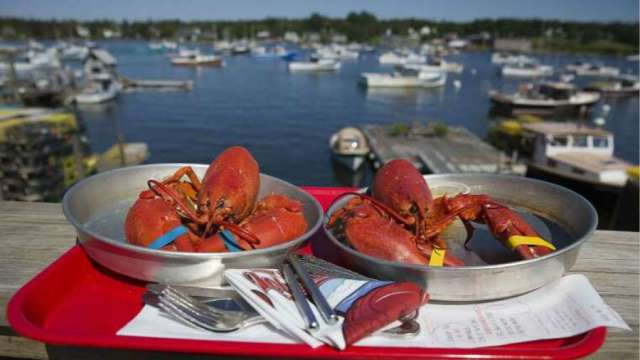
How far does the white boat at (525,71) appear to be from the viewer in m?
70.8

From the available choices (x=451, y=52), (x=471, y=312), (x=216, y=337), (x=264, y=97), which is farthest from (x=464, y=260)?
(x=451, y=52)

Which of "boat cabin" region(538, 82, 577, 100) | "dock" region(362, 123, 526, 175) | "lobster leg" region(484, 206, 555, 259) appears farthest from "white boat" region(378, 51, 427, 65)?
"lobster leg" region(484, 206, 555, 259)

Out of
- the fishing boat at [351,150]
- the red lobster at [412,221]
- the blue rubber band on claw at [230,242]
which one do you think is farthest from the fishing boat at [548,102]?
the blue rubber band on claw at [230,242]

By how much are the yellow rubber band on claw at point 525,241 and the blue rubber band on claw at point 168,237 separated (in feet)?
4.40

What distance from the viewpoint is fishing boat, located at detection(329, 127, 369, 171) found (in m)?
25.1

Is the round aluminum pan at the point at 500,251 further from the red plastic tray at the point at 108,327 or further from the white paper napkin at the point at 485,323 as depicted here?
the red plastic tray at the point at 108,327

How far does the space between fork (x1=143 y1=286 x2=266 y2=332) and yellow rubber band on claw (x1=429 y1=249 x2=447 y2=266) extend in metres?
0.69

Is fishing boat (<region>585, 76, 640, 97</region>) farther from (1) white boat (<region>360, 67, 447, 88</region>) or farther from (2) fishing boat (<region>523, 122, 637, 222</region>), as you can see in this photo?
(2) fishing boat (<region>523, 122, 637, 222</region>)

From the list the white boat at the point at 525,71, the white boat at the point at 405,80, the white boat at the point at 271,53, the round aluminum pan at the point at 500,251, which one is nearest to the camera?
the round aluminum pan at the point at 500,251

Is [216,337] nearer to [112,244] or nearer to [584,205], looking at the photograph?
[112,244]

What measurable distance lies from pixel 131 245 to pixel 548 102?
46564 millimetres

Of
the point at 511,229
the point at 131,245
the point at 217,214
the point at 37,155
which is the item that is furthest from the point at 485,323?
the point at 37,155

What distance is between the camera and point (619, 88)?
55844mm

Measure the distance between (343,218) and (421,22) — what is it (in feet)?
553
